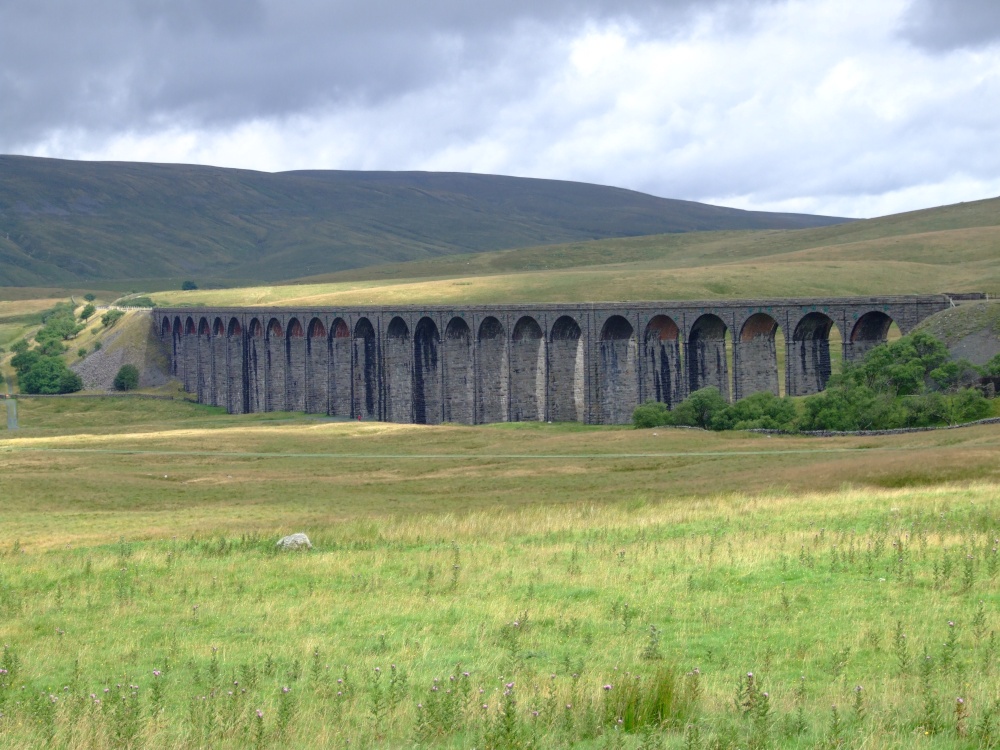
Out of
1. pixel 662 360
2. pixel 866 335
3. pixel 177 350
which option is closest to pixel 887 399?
pixel 866 335

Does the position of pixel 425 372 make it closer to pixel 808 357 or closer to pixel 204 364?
pixel 808 357

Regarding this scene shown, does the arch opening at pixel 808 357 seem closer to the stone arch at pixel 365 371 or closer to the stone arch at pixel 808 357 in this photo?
the stone arch at pixel 808 357

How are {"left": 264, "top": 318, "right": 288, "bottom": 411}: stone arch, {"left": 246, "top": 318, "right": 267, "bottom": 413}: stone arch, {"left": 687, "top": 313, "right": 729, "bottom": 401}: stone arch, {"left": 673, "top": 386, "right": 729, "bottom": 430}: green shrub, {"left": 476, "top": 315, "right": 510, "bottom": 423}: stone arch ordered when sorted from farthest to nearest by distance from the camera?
1. {"left": 246, "top": 318, "right": 267, "bottom": 413}: stone arch
2. {"left": 264, "top": 318, "right": 288, "bottom": 411}: stone arch
3. {"left": 476, "top": 315, "right": 510, "bottom": 423}: stone arch
4. {"left": 687, "top": 313, "right": 729, "bottom": 401}: stone arch
5. {"left": 673, "top": 386, "right": 729, "bottom": 430}: green shrub

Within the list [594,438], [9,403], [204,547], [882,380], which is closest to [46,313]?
[9,403]

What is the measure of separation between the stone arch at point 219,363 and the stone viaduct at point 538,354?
479 centimetres

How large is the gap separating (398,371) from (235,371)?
99.9ft

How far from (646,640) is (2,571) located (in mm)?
14397

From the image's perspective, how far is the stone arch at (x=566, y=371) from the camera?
296 feet

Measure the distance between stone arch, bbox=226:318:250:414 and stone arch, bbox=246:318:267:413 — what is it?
0.82 meters

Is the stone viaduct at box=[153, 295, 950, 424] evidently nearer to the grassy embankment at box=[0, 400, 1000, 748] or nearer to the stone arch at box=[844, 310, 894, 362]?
the stone arch at box=[844, 310, 894, 362]

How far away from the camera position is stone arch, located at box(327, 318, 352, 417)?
108 meters

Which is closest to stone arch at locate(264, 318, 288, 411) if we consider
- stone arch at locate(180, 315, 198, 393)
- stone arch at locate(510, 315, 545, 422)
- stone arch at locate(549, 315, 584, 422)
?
stone arch at locate(180, 315, 198, 393)

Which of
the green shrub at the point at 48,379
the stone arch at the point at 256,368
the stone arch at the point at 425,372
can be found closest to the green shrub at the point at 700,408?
the stone arch at the point at 425,372

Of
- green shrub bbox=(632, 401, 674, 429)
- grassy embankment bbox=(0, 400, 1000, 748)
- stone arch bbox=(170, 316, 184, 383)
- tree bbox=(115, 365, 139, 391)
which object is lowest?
grassy embankment bbox=(0, 400, 1000, 748)
